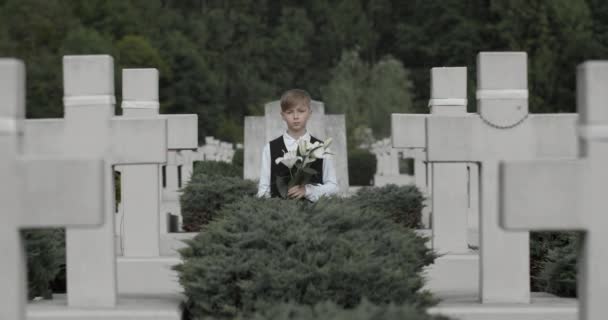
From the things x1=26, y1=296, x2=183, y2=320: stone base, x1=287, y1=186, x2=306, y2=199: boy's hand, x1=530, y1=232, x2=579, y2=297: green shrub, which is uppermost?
x1=287, y1=186, x2=306, y2=199: boy's hand

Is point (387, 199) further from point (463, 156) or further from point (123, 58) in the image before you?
point (123, 58)

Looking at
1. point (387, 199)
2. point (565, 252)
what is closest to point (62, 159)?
point (565, 252)

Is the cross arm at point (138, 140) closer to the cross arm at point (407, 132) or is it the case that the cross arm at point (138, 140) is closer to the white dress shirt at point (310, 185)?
the white dress shirt at point (310, 185)

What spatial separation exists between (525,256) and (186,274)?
196 cm

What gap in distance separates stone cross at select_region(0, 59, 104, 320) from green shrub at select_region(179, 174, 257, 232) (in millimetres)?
8743

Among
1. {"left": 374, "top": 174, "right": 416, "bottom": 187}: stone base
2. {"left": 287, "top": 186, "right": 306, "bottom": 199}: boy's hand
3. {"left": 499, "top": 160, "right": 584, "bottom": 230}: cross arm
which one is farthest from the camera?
{"left": 374, "top": 174, "right": 416, "bottom": 187}: stone base

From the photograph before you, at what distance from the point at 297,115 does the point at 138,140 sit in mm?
1378

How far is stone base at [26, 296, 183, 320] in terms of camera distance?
667 cm

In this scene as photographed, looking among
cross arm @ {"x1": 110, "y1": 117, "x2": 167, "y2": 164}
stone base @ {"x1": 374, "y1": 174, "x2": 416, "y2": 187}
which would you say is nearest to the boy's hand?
cross arm @ {"x1": 110, "y1": 117, "x2": 167, "y2": 164}

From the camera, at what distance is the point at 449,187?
34.6 ft

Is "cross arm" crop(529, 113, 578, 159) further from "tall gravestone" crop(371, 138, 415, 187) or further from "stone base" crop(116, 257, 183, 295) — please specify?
"tall gravestone" crop(371, 138, 415, 187)

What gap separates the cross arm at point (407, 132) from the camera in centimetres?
968

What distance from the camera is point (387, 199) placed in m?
13.9

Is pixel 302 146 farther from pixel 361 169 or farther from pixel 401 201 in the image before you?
pixel 361 169
